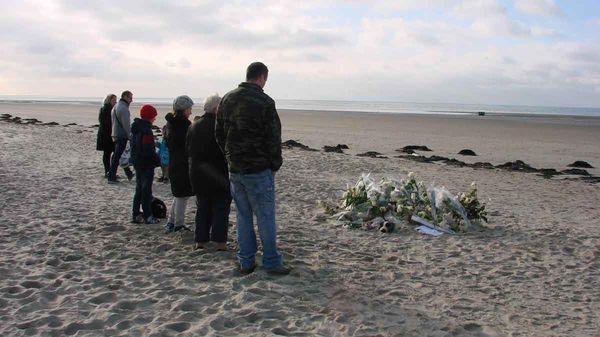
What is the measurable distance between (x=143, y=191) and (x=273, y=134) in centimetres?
285

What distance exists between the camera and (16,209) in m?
A: 7.91

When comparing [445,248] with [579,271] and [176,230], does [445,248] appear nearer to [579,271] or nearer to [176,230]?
[579,271]

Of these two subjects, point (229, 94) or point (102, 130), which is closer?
point (229, 94)

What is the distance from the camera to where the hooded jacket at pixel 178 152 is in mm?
6324

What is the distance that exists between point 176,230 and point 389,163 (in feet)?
32.0

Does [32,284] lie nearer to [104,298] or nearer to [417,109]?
[104,298]

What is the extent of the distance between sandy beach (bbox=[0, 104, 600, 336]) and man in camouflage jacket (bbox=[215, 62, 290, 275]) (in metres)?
0.60

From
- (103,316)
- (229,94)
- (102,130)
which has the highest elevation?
(229,94)

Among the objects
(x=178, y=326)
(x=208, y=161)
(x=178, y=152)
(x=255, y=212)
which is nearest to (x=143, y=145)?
(x=178, y=152)

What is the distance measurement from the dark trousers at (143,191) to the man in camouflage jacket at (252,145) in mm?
2091

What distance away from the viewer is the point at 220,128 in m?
5.30

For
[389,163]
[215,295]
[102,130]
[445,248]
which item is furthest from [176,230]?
[389,163]

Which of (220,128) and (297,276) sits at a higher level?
(220,128)

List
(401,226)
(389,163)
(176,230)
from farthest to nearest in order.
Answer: (389,163), (401,226), (176,230)
